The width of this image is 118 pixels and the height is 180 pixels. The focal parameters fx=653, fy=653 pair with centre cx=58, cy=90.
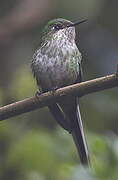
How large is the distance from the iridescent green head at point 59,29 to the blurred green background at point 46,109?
0.62m

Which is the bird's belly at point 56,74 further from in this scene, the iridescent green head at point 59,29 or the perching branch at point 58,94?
the perching branch at point 58,94

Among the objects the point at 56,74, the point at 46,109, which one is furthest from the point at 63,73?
the point at 46,109

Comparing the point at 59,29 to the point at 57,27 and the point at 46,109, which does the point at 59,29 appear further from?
the point at 46,109

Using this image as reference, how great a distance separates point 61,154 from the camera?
15.8 ft

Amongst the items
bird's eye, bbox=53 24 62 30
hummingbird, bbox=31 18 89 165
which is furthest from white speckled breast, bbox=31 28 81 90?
bird's eye, bbox=53 24 62 30

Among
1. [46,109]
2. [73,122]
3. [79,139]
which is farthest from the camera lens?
[46,109]

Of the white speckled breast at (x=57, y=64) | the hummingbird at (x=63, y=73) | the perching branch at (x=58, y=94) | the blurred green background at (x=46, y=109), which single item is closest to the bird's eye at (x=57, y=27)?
the hummingbird at (x=63, y=73)

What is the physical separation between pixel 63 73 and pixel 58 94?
928 millimetres

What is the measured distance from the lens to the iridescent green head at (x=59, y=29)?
5.29 metres

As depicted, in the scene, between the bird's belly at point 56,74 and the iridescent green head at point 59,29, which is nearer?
the bird's belly at point 56,74

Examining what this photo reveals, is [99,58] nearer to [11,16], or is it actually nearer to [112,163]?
[11,16]

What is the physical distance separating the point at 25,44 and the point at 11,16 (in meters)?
0.62

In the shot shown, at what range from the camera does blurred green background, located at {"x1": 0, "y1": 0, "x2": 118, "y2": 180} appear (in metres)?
4.64

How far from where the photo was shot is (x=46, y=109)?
652 cm
